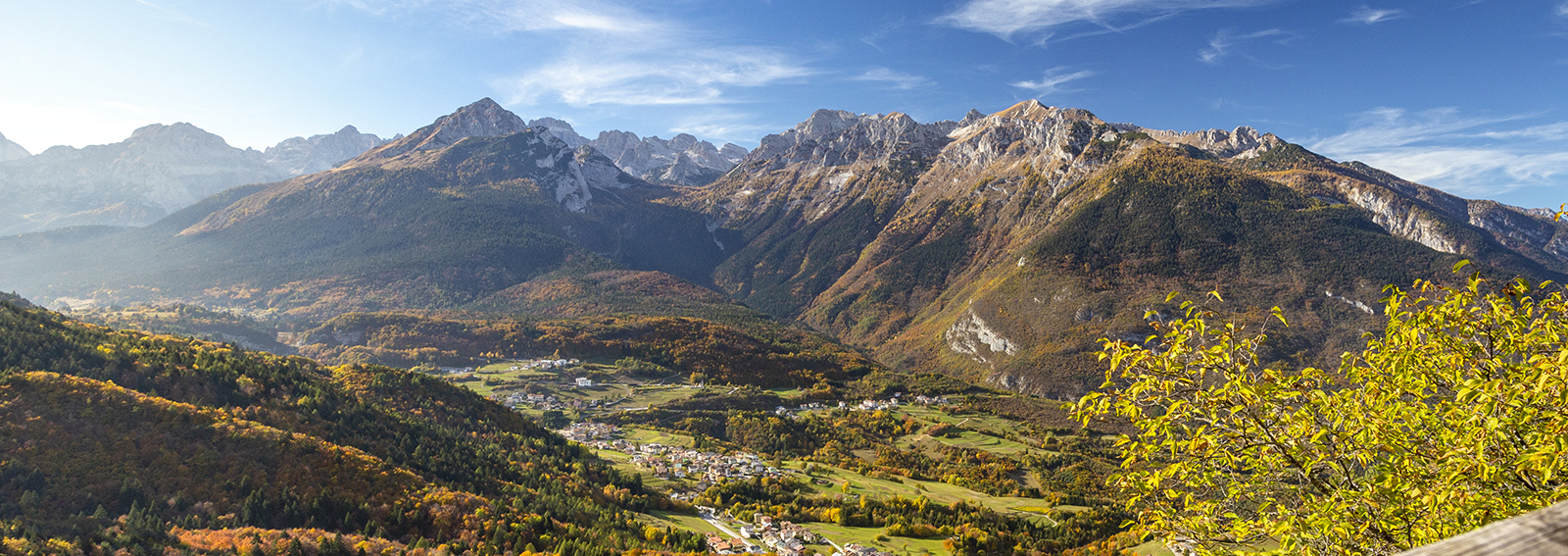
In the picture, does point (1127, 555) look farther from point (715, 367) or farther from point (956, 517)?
point (715, 367)

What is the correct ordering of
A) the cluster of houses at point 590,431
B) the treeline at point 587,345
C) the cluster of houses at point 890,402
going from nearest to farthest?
the cluster of houses at point 590,431
the cluster of houses at point 890,402
the treeline at point 587,345

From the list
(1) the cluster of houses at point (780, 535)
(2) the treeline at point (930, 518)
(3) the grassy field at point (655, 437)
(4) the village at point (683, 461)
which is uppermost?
(1) the cluster of houses at point (780, 535)

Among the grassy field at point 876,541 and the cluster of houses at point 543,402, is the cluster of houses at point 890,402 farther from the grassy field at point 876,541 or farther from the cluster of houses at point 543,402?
the grassy field at point 876,541

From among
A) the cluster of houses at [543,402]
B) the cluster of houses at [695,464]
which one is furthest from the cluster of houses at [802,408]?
the cluster of houses at [543,402]

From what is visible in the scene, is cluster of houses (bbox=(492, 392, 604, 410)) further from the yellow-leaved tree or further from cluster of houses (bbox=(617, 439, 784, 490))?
the yellow-leaved tree

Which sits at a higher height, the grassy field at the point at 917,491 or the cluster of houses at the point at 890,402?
the grassy field at the point at 917,491

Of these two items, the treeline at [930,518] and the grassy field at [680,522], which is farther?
the treeline at [930,518]

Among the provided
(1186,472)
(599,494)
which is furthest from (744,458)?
(1186,472)
